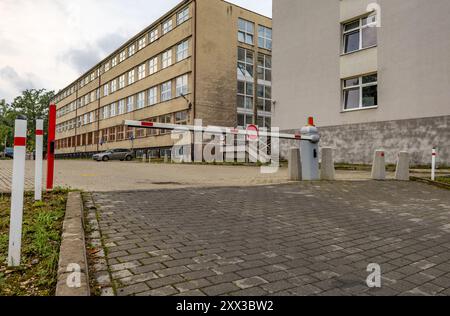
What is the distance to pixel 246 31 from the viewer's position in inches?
1425

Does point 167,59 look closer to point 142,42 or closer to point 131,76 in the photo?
point 142,42

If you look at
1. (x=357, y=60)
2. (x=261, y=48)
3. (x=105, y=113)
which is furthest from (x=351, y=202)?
(x=105, y=113)

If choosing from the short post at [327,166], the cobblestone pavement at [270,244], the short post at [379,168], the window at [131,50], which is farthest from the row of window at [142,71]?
the cobblestone pavement at [270,244]

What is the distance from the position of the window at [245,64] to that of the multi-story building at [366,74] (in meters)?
11.8

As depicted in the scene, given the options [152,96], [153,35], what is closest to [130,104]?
[152,96]

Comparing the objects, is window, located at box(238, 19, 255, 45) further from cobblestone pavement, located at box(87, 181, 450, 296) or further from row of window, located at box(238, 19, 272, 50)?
cobblestone pavement, located at box(87, 181, 450, 296)

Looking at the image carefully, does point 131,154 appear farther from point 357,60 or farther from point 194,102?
point 357,60

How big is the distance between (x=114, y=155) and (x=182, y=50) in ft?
42.2

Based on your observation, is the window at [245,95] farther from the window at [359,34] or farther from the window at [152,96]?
the window at [359,34]

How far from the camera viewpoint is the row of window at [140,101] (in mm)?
34531

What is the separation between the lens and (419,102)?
54.1 ft

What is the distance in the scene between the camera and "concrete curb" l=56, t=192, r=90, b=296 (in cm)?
225

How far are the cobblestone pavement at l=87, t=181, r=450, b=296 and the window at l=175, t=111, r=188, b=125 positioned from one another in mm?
27093
